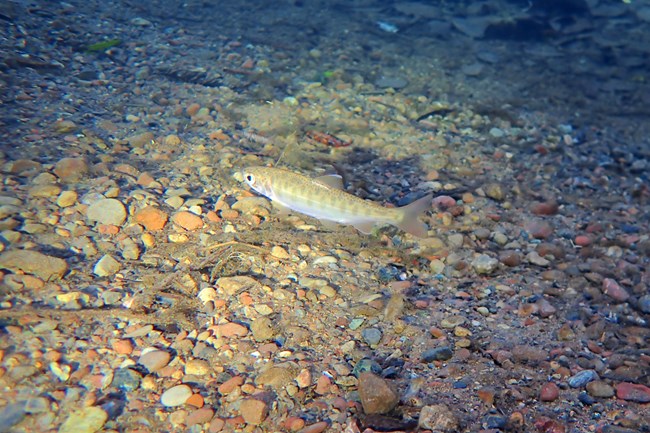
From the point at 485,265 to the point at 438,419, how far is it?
2429 mm

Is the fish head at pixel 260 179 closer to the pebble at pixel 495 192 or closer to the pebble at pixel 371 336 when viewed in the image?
the pebble at pixel 371 336

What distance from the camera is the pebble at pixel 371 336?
4.14m

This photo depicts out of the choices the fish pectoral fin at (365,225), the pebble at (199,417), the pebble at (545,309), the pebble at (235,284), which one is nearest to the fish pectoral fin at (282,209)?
the fish pectoral fin at (365,225)

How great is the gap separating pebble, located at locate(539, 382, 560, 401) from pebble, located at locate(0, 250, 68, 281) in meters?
4.23

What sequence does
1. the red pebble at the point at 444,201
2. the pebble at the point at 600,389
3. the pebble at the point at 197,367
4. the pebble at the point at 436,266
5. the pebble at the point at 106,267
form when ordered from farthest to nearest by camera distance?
1. the red pebble at the point at 444,201
2. the pebble at the point at 436,266
3. the pebble at the point at 106,267
4. the pebble at the point at 600,389
5. the pebble at the point at 197,367

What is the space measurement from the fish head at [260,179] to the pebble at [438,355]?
2368mm

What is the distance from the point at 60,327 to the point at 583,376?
433 cm

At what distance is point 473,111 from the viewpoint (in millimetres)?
9703

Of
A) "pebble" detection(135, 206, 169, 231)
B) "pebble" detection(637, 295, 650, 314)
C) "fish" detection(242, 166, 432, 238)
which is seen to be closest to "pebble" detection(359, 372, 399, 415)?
"fish" detection(242, 166, 432, 238)

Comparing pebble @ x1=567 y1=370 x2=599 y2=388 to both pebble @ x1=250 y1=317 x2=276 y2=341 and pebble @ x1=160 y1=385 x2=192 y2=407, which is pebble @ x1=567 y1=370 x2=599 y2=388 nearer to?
pebble @ x1=250 y1=317 x2=276 y2=341

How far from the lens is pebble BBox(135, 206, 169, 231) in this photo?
5012mm

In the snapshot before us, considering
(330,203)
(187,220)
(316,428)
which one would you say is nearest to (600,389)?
(316,428)

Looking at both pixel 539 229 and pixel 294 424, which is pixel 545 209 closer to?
pixel 539 229

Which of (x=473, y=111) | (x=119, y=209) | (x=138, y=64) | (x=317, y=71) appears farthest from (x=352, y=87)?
(x=119, y=209)
